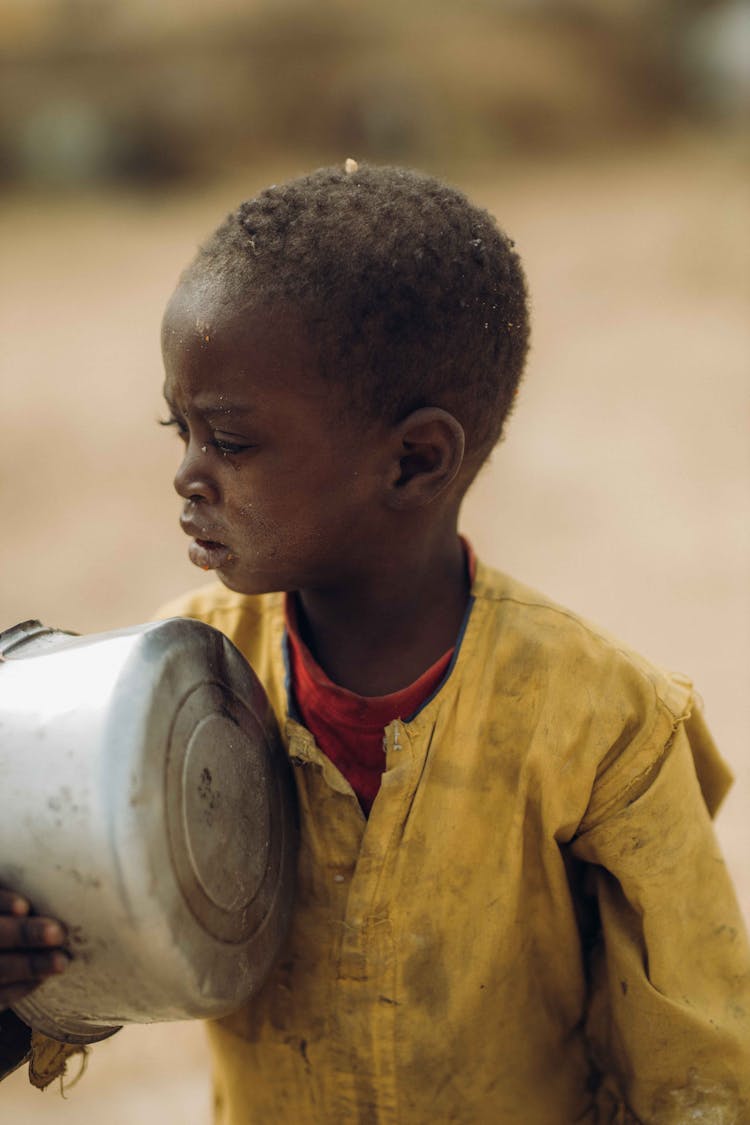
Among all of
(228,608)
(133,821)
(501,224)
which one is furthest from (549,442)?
(133,821)

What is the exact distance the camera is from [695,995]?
→ 1.46 meters

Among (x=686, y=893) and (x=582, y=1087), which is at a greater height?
(x=686, y=893)

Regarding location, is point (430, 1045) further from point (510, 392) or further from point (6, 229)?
point (6, 229)

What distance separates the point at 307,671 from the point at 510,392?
463mm

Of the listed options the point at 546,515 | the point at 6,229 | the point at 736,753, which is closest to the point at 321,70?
the point at 6,229

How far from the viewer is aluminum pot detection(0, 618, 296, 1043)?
45.9 inches

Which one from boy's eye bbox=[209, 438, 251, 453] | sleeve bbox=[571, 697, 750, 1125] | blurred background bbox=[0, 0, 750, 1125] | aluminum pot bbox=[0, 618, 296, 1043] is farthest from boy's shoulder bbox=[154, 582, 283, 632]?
blurred background bbox=[0, 0, 750, 1125]

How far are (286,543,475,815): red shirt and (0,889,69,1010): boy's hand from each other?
456 millimetres

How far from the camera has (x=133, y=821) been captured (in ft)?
3.81

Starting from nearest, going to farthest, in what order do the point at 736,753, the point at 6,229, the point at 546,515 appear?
1. the point at 736,753
2. the point at 546,515
3. the point at 6,229

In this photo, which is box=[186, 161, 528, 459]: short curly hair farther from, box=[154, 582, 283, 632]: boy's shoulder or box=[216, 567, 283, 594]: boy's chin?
box=[154, 582, 283, 632]: boy's shoulder

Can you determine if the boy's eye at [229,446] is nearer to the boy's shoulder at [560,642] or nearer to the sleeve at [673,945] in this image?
the boy's shoulder at [560,642]

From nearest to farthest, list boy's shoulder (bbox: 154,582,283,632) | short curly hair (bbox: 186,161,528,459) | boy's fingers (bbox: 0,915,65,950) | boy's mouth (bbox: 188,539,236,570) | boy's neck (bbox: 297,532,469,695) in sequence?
boy's fingers (bbox: 0,915,65,950), short curly hair (bbox: 186,161,528,459), boy's mouth (bbox: 188,539,236,570), boy's neck (bbox: 297,532,469,695), boy's shoulder (bbox: 154,582,283,632)

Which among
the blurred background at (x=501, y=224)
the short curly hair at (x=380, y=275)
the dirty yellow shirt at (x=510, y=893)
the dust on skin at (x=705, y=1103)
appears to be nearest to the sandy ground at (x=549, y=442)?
the blurred background at (x=501, y=224)
